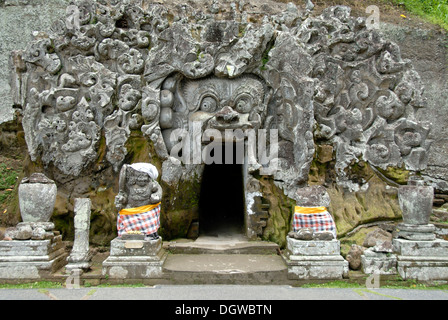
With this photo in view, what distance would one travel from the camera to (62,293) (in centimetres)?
523

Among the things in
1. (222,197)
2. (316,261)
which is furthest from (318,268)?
(222,197)

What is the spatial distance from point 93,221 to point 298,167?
161 inches

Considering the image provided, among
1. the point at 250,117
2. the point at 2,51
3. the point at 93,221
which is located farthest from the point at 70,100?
the point at 2,51

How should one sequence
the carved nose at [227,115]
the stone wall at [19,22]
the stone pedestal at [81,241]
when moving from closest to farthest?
1. the stone pedestal at [81,241]
2. the carved nose at [227,115]
3. the stone wall at [19,22]

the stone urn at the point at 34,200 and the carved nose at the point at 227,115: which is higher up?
the carved nose at the point at 227,115

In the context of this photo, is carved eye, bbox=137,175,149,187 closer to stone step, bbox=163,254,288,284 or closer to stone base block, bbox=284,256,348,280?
stone step, bbox=163,254,288,284

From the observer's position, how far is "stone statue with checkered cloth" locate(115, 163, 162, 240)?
19.7 ft

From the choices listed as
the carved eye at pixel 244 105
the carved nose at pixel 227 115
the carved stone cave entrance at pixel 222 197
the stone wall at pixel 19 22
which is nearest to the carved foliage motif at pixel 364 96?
the carved eye at pixel 244 105

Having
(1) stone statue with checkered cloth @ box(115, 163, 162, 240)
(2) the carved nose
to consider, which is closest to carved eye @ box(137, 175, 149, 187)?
(1) stone statue with checkered cloth @ box(115, 163, 162, 240)

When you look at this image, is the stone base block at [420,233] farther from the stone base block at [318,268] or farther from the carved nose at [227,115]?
the carved nose at [227,115]

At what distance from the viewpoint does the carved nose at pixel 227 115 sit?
7414 mm

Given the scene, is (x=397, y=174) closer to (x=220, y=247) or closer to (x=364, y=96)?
(x=364, y=96)

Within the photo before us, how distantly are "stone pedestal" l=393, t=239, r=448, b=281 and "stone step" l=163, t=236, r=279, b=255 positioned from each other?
2.11 m

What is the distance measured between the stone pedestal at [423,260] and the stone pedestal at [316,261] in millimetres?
878
